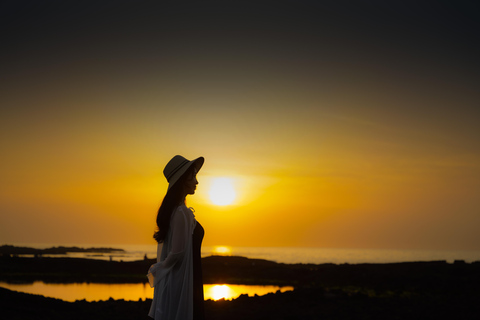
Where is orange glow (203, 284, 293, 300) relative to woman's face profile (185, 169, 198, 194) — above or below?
below

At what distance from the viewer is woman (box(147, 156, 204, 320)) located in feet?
14.3

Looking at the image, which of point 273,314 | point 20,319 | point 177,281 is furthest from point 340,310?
point 177,281

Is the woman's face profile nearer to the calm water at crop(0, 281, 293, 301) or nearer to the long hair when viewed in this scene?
the long hair

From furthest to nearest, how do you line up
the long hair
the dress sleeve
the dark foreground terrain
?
1. the dark foreground terrain
2. the long hair
3. the dress sleeve

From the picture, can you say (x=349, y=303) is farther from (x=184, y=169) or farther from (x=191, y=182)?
(x=184, y=169)

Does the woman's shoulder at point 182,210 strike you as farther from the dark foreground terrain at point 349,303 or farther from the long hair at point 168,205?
the dark foreground terrain at point 349,303

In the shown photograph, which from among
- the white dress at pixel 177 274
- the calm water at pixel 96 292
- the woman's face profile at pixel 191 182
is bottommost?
the calm water at pixel 96 292

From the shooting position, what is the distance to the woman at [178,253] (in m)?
4.35

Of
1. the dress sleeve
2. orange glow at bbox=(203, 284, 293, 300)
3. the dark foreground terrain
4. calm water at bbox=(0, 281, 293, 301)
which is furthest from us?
orange glow at bbox=(203, 284, 293, 300)

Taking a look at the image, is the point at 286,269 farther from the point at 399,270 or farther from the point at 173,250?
the point at 173,250

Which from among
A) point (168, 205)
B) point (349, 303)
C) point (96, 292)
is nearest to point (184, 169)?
point (168, 205)

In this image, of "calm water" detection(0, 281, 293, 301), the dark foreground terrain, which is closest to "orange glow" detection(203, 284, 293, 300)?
"calm water" detection(0, 281, 293, 301)

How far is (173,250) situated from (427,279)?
26477 mm

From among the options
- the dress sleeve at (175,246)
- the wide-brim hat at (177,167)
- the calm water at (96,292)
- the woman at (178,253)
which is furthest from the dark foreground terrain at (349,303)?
the wide-brim hat at (177,167)
